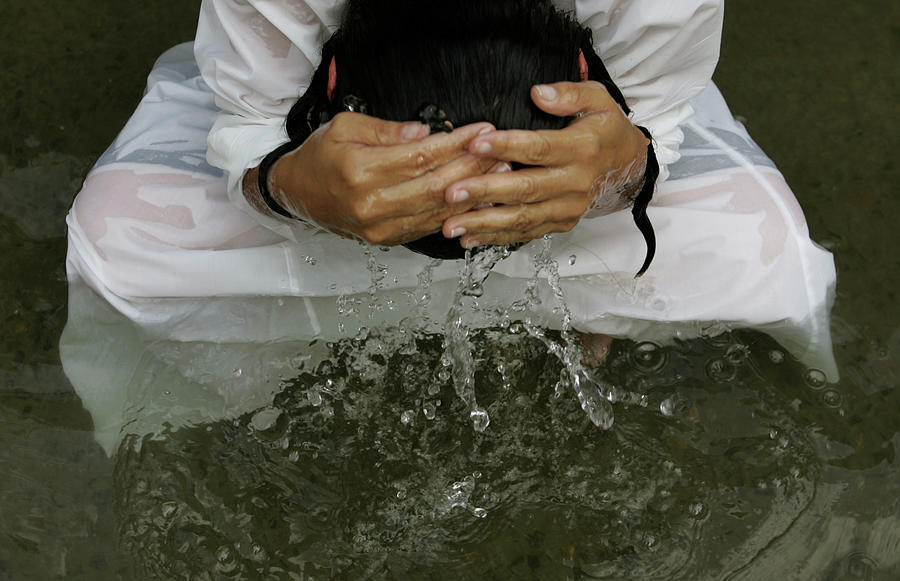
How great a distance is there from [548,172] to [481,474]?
2.43 ft

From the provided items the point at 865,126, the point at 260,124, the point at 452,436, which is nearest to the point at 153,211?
the point at 260,124

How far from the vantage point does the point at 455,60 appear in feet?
4.06

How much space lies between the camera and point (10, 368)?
6.51ft

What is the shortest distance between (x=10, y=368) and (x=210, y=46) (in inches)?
33.1

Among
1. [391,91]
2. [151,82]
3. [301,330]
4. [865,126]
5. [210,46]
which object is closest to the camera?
[391,91]

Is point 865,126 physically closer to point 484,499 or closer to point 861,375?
point 861,375

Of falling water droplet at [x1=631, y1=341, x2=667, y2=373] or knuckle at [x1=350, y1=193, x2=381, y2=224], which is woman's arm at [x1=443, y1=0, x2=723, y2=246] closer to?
knuckle at [x1=350, y1=193, x2=381, y2=224]

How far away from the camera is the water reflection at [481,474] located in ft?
5.65

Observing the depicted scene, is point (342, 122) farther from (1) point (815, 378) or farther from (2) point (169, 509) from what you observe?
(1) point (815, 378)

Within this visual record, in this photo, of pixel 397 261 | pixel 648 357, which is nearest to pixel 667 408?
pixel 648 357

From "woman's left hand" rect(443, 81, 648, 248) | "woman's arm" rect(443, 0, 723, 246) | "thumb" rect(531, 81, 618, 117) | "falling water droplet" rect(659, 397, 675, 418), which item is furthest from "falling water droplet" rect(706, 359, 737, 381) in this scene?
"thumb" rect(531, 81, 618, 117)

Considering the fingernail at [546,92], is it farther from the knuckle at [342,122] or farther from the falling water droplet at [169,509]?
the falling water droplet at [169,509]

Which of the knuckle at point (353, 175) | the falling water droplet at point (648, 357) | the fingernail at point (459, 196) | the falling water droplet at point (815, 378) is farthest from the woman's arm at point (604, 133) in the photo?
the falling water droplet at point (815, 378)

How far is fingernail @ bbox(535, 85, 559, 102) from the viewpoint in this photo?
1.23 m
